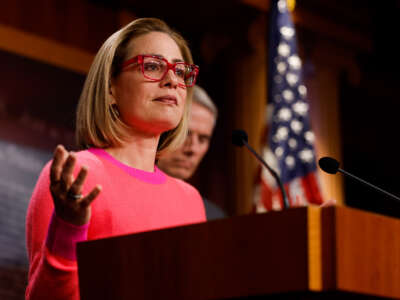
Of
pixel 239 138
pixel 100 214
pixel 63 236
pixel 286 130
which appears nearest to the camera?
pixel 63 236

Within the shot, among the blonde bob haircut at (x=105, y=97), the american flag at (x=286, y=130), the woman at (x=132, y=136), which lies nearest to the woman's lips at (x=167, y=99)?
the woman at (x=132, y=136)

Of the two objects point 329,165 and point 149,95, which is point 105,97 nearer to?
point 149,95

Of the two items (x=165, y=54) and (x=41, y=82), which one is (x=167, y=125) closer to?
(x=165, y=54)

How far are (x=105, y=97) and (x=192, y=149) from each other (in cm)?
189

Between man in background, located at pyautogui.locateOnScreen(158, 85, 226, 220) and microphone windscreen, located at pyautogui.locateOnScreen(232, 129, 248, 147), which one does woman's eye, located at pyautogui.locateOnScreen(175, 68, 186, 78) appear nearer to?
microphone windscreen, located at pyautogui.locateOnScreen(232, 129, 248, 147)

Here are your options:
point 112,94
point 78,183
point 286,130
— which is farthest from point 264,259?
point 286,130

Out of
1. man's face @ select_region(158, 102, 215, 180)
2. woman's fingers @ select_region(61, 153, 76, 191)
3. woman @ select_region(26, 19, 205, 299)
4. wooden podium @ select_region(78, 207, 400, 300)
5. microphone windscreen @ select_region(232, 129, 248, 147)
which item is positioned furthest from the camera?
man's face @ select_region(158, 102, 215, 180)

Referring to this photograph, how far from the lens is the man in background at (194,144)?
3.67 meters

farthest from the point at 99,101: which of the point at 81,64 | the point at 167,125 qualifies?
the point at 81,64

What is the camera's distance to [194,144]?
385 centimetres

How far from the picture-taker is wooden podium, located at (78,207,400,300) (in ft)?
4.08

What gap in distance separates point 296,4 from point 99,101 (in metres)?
4.73

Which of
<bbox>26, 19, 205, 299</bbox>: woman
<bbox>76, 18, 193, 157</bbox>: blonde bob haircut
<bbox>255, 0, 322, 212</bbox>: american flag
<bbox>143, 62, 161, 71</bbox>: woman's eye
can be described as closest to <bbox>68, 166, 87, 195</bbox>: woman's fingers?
<bbox>26, 19, 205, 299</bbox>: woman

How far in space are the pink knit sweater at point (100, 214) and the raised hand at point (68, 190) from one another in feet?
0.12
